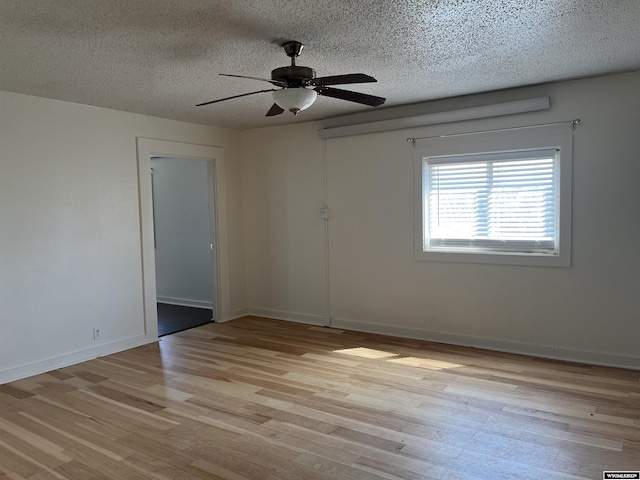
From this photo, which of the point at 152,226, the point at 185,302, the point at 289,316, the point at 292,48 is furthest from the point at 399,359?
the point at 185,302

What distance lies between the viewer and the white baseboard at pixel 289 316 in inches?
217

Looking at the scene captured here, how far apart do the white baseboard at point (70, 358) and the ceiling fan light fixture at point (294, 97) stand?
306 cm

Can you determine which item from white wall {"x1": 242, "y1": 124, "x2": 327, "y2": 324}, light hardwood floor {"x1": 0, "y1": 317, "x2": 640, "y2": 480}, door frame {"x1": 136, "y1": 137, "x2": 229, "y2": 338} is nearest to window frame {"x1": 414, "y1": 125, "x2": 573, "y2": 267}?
light hardwood floor {"x1": 0, "y1": 317, "x2": 640, "y2": 480}

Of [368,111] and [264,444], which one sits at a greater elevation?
[368,111]

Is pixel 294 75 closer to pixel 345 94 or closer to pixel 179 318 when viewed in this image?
pixel 345 94

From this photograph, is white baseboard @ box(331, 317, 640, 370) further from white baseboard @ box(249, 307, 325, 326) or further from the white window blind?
the white window blind

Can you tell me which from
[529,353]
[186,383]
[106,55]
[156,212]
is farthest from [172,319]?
[529,353]

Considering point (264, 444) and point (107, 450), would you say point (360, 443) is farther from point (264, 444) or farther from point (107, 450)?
point (107, 450)

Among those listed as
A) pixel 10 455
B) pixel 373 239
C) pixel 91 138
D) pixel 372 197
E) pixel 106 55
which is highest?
pixel 106 55

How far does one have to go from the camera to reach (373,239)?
5020 millimetres

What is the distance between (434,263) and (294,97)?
97.9 inches

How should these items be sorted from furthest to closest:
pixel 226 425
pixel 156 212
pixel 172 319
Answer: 1. pixel 156 212
2. pixel 172 319
3. pixel 226 425

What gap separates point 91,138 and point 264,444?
3275 mm

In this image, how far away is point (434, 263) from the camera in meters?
4.66
